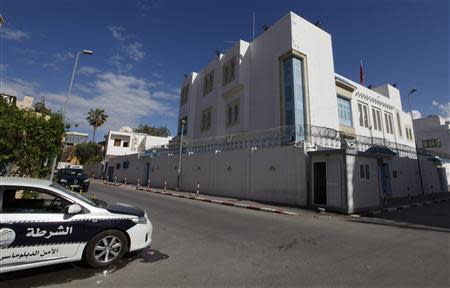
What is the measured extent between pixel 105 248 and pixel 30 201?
157 centimetres

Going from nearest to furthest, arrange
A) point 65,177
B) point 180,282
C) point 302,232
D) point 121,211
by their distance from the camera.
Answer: point 180,282 → point 121,211 → point 302,232 → point 65,177

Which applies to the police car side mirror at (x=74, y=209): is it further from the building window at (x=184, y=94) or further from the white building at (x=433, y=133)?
the white building at (x=433, y=133)

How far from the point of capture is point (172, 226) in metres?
7.86

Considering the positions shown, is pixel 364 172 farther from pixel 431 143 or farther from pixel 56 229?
pixel 431 143

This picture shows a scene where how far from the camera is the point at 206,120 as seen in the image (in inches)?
1168

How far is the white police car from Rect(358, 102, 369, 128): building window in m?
28.2

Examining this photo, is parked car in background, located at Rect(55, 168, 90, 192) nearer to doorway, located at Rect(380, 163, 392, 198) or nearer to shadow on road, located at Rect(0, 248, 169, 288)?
shadow on road, located at Rect(0, 248, 169, 288)

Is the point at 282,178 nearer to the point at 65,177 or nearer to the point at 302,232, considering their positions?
the point at 302,232

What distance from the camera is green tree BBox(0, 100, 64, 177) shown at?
1080 centimetres

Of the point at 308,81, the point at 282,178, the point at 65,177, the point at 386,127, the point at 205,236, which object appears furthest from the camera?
the point at 386,127

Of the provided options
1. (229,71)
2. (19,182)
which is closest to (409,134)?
(229,71)

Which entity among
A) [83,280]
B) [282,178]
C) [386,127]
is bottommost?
[83,280]

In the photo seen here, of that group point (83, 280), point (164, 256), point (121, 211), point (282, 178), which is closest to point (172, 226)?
point (164, 256)

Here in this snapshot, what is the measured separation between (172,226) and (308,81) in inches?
694
